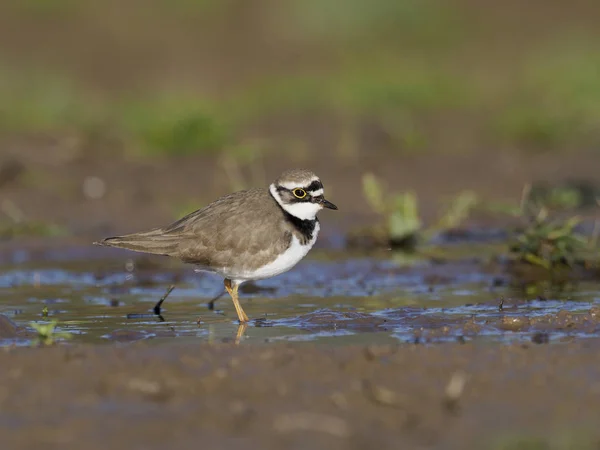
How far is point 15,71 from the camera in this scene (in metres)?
24.1

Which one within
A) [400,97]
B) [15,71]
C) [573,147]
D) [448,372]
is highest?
[15,71]

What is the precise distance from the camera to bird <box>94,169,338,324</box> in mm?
9844

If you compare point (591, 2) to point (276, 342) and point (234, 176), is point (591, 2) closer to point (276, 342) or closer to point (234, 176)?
point (234, 176)

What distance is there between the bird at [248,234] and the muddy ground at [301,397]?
1828 millimetres

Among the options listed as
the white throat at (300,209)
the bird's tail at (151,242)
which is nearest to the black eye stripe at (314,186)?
the white throat at (300,209)

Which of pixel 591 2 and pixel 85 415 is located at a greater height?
pixel 591 2

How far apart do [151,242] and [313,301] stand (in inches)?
64.8

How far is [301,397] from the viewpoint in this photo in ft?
22.1

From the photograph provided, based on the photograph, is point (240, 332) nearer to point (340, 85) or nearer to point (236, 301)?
point (236, 301)

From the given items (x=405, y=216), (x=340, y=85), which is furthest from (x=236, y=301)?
(x=340, y=85)

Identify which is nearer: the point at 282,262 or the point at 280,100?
the point at 282,262

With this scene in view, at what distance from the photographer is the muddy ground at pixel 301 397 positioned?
19.9ft

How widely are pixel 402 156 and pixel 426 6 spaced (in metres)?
11.5

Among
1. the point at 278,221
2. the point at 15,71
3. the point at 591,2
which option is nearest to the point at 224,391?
the point at 278,221
